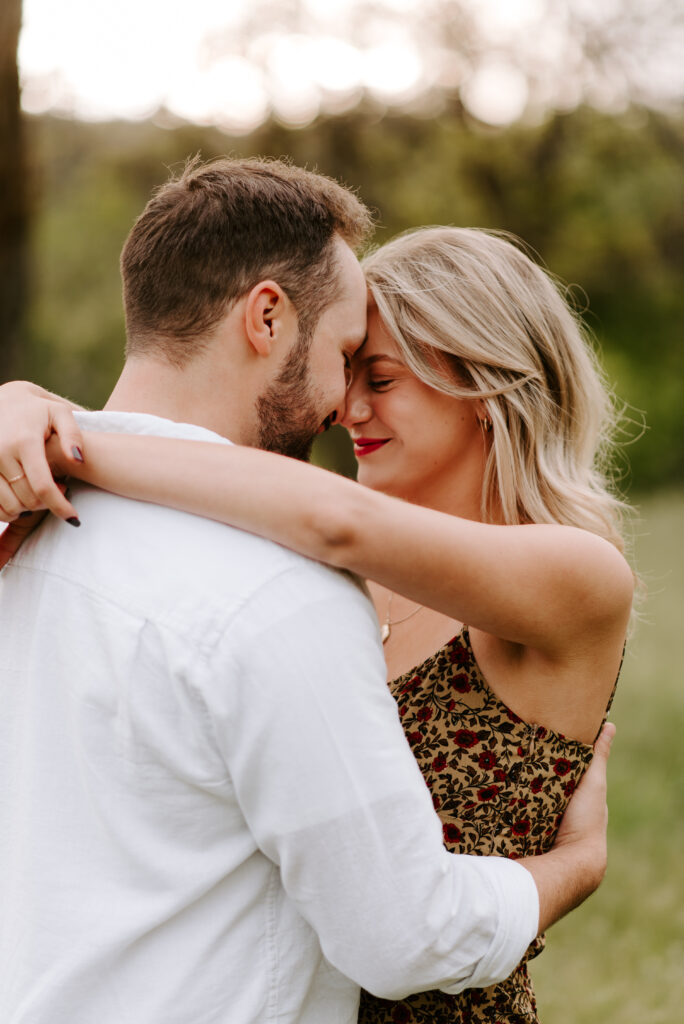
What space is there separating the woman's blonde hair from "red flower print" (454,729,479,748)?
611 mm

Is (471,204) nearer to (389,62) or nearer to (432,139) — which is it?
(432,139)

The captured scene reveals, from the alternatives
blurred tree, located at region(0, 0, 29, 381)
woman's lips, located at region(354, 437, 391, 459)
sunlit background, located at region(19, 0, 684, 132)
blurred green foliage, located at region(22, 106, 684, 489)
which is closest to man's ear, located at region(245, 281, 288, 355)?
woman's lips, located at region(354, 437, 391, 459)

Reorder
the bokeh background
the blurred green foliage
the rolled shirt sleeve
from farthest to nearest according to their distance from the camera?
the blurred green foliage < the bokeh background < the rolled shirt sleeve

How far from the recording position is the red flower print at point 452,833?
81.3 inches

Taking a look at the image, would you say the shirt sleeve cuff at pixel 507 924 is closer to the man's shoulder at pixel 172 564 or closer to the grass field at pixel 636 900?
the man's shoulder at pixel 172 564

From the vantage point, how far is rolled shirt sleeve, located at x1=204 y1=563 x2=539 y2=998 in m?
1.43

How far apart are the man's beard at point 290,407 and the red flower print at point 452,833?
2.64ft

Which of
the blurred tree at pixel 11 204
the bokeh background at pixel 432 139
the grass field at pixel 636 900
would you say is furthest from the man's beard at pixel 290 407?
the bokeh background at pixel 432 139

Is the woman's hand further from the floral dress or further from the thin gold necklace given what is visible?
the thin gold necklace

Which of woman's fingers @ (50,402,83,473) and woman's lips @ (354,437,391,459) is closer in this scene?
woman's fingers @ (50,402,83,473)

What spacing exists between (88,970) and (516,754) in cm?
92

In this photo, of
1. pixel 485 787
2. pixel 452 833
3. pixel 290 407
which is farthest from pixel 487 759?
pixel 290 407

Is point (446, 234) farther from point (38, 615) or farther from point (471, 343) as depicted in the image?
point (38, 615)

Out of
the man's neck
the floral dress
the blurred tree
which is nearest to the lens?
the man's neck
